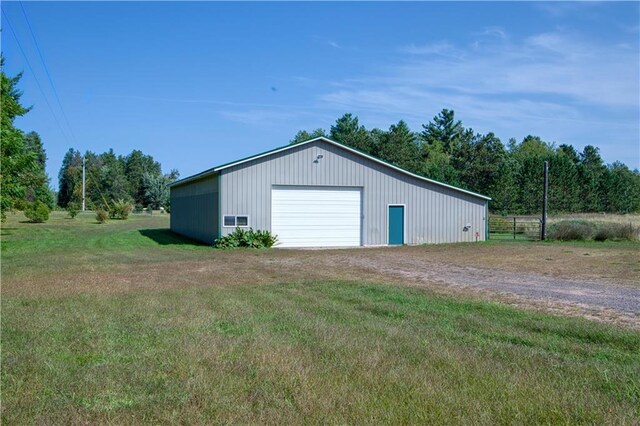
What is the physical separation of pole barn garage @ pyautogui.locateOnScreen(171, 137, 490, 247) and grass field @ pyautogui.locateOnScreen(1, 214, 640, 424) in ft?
49.5

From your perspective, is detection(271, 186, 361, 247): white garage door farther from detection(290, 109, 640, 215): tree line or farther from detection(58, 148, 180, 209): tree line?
detection(58, 148, 180, 209): tree line

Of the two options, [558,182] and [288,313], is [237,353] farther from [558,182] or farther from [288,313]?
[558,182]

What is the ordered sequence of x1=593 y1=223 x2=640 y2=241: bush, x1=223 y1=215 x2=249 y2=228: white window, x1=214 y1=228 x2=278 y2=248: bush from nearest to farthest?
x1=214 y1=228 x2=278 y2=248: bush, x1=223 y1=215 x2=249 y2=228: white window, x1=593 y1=223 x2=640 y2=241: bush

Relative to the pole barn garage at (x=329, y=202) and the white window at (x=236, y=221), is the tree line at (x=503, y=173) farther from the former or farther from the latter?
the white window at (x=236, y=221)

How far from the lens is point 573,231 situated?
29.2 meters

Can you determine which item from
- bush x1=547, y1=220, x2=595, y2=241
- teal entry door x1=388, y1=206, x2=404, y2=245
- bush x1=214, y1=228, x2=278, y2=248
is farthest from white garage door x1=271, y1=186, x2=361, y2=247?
bush x1=547, y1=220, x2=595, y2=241

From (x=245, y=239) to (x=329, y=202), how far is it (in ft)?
15.0

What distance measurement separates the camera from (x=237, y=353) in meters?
6.12

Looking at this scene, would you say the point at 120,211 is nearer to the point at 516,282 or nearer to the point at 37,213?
the point at 37,213

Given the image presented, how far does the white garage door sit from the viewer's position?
86.8ft

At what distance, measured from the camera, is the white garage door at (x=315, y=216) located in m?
26.5

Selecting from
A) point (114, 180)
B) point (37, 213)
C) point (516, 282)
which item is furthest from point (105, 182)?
point (516, 282)

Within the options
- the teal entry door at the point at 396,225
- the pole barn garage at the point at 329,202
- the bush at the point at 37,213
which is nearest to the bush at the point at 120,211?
the bush at the point at 37,213

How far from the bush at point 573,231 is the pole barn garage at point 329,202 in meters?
3.62
